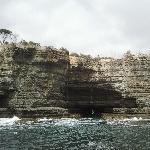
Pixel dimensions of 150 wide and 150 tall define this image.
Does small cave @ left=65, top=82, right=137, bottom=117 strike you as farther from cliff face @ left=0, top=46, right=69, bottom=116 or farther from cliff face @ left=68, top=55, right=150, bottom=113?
cliff face @ left=0, top=46, right=69, bottom=116

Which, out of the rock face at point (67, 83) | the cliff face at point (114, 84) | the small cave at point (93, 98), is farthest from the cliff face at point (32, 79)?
the cliff face at point (114, 84)

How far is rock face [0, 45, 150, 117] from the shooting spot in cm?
8394

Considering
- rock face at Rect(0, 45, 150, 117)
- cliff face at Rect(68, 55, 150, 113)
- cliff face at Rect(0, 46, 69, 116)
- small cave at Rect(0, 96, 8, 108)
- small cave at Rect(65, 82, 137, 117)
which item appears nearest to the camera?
small cave at Rect(0, 96, 8, 108)

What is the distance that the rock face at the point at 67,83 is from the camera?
83.9 m

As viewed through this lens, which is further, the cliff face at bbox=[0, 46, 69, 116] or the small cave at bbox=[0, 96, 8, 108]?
the cliff face at bbox=[0, 46, 69, 116]

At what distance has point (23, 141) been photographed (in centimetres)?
4291

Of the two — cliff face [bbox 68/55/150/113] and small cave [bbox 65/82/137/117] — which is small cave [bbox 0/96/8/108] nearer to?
small cave [bbox 65/82/137/117]

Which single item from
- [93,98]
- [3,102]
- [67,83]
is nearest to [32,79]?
[3,102]

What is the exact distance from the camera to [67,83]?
3585 inches

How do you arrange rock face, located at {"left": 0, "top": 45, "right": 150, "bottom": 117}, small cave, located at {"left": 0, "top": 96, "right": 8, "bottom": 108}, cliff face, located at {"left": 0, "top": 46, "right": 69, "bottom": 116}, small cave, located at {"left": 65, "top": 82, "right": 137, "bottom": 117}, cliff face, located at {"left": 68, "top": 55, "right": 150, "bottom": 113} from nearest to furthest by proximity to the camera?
small cave, located at {"left": 0, "top": 96, "right": 8, "bottom": 108} → cliff face, located at {"left": 0, "top": 46, "right": 69, "bottom": 116} → rock face, located at {"left": 0, "top": 45, "right": 150, "bottom": 117} → cliff face, located at {"left": 68, "top": 55, "right": 150, "bottom": 113} → small cave, located at {"left": 65, "top": 82, "right": 137, "bottom": 117}

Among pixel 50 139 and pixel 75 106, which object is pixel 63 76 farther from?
pixel 50 139

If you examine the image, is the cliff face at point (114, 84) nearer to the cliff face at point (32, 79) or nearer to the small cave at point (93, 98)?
the small cave at point (93, 98)

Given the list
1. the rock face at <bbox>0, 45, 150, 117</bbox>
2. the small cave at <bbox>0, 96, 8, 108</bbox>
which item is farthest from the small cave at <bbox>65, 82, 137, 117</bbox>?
the small cave at <bbox>0, 96, 8, 108</bbox>

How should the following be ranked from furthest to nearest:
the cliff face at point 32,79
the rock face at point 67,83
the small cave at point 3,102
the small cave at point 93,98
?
the small cave at point 93,98 < the rock face at point 67,83 < the cliff face at point 32,79 < the small cave at point 3,102
